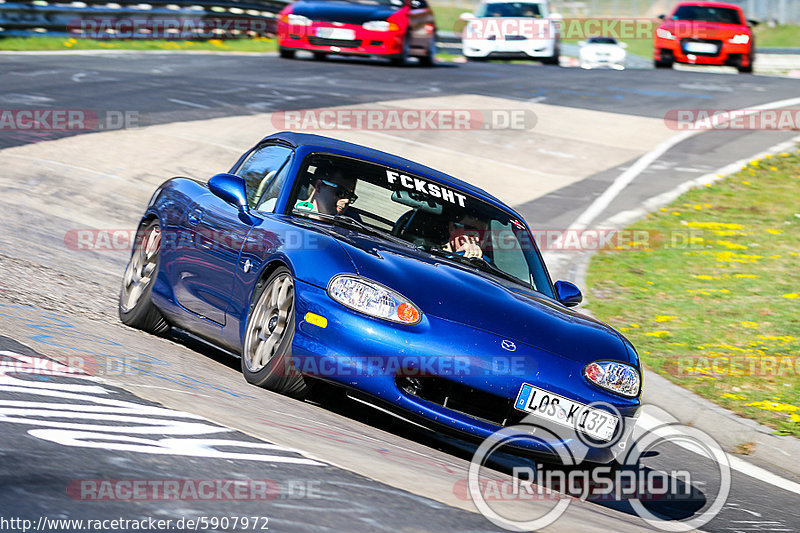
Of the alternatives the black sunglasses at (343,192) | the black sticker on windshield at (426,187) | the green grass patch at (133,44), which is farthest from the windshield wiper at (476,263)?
the green grass patch at (133,44)

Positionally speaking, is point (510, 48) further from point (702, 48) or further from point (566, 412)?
point (566, 412)

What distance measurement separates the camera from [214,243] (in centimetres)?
696

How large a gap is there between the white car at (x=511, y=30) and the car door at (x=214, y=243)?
24.1m

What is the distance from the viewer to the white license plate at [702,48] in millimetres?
29719

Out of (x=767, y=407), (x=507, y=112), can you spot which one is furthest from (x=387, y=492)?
(x=507, y=112)

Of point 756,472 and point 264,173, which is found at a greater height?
point 264,173

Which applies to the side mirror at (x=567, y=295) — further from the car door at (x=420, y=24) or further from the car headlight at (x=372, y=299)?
the car door at (x=420, y=24)

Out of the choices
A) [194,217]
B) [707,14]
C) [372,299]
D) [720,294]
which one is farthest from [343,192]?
[707,14]

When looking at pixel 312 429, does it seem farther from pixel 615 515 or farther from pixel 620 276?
pixel 620 276

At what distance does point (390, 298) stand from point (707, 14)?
87.7 feet

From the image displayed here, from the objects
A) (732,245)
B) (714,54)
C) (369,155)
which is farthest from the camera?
(714,54)

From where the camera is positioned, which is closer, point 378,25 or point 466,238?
point 466,238

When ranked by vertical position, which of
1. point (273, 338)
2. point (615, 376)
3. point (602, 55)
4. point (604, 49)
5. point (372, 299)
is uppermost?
point (372, 299)

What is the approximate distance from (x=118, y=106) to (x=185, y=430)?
43.5 ft
